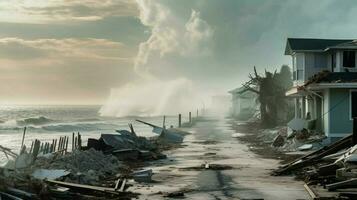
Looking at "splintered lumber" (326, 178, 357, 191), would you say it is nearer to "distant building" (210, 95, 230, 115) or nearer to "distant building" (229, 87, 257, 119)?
"distant building" (229, 87, 257, 119)

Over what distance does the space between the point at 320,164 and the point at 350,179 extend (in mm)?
4715

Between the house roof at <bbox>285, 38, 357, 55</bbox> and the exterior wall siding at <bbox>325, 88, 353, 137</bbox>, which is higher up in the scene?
the house roof at <bbox>285, 38, 357, 55</bbox>

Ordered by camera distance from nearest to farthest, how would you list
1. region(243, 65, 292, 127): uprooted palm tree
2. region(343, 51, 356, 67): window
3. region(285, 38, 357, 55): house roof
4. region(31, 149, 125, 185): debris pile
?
1. region(31, 149, 125, 185): debris pile
2. region(343, 51, 356, 67): window
3. region(285, 38, 357, 55): house roof
4. region(243, 65, 292, 127): uprooted palm tree

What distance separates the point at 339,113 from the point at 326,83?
6.18 feet

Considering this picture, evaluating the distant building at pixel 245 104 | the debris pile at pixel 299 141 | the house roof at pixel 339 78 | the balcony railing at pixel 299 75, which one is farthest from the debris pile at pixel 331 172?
the distant building at pixel 245 104

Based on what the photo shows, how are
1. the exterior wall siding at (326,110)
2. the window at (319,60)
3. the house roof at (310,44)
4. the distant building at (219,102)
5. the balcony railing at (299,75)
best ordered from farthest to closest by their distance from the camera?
1. the distant building at (219,102)
2. the window at (319,60)
3. the balcony railing at (299,75)
4. the house roof at (310,44)
5. the exterior wall siding at (326,110)

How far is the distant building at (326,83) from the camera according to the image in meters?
31.8

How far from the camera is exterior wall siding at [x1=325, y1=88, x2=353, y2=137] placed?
31812 millimetres

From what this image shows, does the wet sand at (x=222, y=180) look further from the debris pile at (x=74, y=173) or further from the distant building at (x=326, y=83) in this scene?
the distant building at (x=326, y=83)

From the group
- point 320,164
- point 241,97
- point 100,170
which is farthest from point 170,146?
point 241,97

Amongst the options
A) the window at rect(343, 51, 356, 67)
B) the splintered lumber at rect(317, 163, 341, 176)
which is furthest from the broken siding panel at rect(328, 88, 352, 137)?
the splintered lumber at rect(317, 163, 341, 176)

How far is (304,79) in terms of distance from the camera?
39.7 meters

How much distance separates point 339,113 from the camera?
3198cm

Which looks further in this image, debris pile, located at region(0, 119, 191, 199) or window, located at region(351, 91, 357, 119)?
window, located at region(351, 91, 357, 119)
